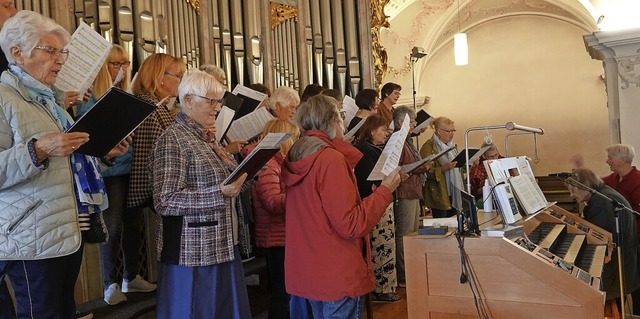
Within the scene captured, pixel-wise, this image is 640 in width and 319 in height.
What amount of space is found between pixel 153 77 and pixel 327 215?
1259 millimetres

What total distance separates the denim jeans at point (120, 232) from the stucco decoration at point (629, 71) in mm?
4677

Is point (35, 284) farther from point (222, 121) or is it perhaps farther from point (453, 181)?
point (453, 181)

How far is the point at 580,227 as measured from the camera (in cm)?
423

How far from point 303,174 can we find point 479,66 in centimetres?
1006

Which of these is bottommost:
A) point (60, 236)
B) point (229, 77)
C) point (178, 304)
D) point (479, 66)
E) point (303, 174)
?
point (178, 304)

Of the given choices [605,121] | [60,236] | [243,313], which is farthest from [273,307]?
[605,121]

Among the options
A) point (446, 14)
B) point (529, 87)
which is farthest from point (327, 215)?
point (529, 87)

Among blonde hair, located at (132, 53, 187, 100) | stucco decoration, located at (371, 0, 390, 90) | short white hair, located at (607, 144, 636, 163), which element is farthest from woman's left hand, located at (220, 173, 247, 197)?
stucco decoration, located at (371, 0, 390, 90)

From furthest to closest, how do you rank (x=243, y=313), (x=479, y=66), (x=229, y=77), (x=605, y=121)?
(x=479, y=66) → (x=605, y=121) → (x=229, y=77) → (x=243, y=313)

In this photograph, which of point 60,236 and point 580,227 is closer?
point 60,236

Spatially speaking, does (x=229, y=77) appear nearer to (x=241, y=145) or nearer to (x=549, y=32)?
(x=241, y=145)

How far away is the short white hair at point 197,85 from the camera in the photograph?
7.92 ft

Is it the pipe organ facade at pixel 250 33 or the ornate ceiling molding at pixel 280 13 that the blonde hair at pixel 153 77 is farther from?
the ornate ceiling molding at pixel 280 13

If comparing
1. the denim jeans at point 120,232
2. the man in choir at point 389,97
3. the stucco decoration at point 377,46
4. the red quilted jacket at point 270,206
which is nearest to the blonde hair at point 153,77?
the denim jeans at point 120,232
